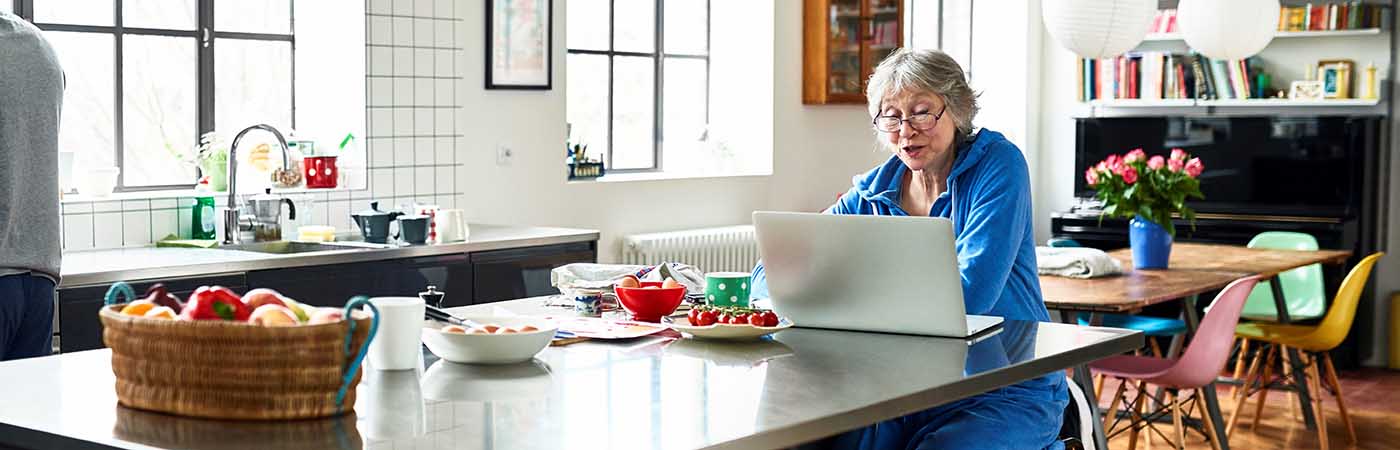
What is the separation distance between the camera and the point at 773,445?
76.7 inches

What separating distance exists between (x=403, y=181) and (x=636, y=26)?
180 centimetres

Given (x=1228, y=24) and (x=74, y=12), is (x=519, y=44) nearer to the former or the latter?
(x=74, y=12)

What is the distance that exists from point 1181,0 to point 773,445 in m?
4.67

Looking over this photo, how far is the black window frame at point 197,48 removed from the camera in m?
4.92

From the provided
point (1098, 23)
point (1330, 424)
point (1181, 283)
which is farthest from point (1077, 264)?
point (1330, 424)

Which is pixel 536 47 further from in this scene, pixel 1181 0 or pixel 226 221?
pixel 1181 0

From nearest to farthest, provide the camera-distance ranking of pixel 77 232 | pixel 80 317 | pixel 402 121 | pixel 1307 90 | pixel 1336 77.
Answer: pixel 80 317 < pixel 77 232 < pixel 402 121 < pixel 1336 77 < pixel 1307 90

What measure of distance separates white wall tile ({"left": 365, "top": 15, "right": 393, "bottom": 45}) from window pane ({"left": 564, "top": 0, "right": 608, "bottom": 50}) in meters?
1.34

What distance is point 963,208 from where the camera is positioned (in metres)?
3.14

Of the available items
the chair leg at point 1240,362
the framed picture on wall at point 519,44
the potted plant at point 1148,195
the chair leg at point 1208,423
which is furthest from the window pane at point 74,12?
the chair leg at point 1240,362

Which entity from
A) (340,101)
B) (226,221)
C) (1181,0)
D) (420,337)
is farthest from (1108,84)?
(420,337)

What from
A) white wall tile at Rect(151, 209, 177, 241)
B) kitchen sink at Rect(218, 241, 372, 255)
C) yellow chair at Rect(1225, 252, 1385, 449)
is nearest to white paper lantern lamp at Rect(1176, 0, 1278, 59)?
yellow chair at Rect(1225, 252, 1385, 449)

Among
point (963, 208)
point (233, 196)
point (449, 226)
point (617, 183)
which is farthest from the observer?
point (617, 183)

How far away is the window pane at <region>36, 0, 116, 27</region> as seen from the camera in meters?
4.77
